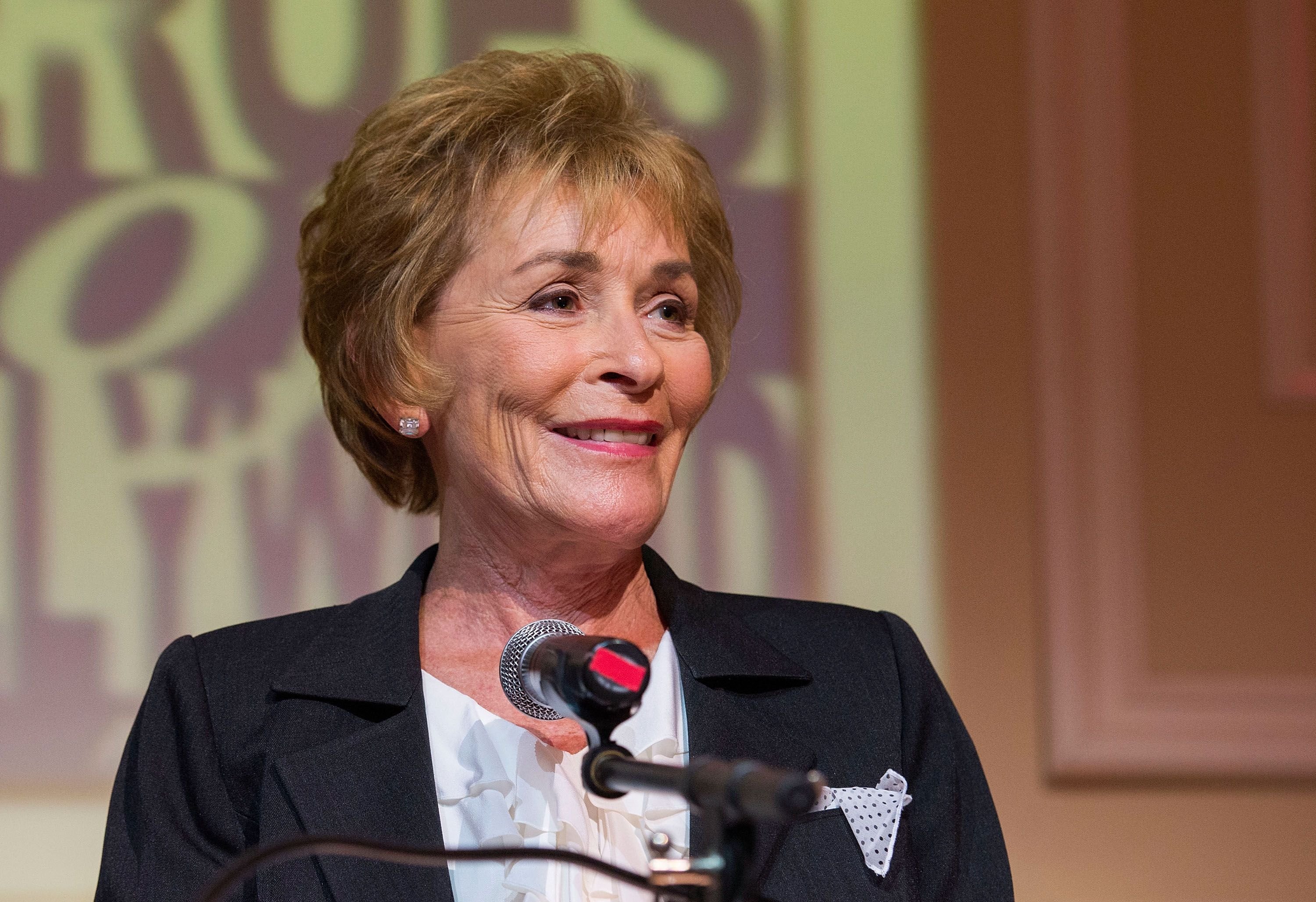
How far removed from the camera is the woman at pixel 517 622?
5.81 feet

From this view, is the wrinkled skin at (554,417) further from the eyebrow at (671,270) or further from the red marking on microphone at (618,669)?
the red marking on microphone at (618,669)

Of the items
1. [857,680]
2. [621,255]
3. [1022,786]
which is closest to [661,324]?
[621,255]

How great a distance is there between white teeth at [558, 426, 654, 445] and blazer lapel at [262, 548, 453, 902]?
14.0 inches

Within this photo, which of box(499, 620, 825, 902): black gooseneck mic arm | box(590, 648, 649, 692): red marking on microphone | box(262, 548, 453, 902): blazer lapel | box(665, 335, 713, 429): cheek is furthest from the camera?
box(665, 335, 713, 429): cheek

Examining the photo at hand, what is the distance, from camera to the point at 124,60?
9.47ft

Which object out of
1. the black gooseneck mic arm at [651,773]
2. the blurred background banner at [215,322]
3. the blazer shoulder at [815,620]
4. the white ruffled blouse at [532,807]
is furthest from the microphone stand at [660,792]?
the blurred background banner at [215,322]

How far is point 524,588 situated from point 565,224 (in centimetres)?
47

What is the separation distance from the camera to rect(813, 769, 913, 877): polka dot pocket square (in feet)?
5.91

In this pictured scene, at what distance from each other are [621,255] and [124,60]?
4.93 feet

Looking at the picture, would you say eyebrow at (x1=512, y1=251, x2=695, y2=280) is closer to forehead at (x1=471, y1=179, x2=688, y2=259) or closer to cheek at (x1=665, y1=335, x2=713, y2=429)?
forehead at (x1=471, y1=179, x2=688, y2=259)

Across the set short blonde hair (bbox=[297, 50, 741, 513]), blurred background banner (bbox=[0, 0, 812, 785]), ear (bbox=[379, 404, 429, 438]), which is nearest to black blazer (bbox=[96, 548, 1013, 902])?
ear (bbox=[379, 404, 429, 438])

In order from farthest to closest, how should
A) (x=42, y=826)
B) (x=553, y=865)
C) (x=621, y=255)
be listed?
1. (x=42, y=826)
2. (x=621, y=255)
3. (x=553, y=865)

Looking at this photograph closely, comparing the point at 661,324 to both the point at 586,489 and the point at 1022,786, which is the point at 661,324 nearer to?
the point at 586,489

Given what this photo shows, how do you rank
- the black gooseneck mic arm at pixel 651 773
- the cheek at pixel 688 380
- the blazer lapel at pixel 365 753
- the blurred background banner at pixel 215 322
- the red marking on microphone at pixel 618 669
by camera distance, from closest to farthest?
the black gooseneck mic arm at pixel 651 773 → the red marking on microphone at pixel 618 669 → the blazer lapel at pixel 365 753 → the cheek at pixel 688 380 → the blurred background banner at pixel 215 322
